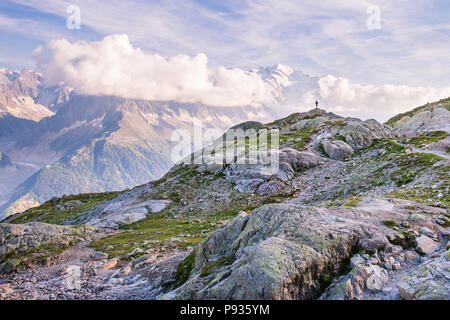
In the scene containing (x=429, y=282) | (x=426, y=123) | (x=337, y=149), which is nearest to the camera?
(x=429, y=282)

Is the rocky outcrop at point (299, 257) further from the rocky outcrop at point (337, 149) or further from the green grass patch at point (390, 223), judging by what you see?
the rocky outcrop at point (337, 149)

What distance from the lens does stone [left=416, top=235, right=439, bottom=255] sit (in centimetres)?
1576

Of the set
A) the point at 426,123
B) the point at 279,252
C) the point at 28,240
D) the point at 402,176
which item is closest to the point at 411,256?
the point at 279,252

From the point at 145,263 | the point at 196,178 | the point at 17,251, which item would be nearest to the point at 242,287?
the point at 145,263

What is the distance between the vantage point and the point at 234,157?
68.9 metres

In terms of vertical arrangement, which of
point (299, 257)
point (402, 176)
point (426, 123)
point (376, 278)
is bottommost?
point (376, 278)

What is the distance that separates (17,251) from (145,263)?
20.3 meters

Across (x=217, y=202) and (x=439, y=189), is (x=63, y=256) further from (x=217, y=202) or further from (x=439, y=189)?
(x=439, y=189)

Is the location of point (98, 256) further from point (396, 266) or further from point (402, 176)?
point (402, 176)

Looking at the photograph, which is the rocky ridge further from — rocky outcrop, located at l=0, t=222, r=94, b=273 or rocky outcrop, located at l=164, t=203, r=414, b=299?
rocky outcrop, located at l=0, t=222, r=94, b=273

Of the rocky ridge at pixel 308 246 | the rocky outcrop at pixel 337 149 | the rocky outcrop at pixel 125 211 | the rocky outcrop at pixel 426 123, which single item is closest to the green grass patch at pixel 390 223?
the rocky ridge at pixel 308 246

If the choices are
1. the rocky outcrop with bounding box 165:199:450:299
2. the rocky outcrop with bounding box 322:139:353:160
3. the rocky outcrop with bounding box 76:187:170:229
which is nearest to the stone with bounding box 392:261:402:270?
the rocky outcrop with bounding box 165:199:450:299

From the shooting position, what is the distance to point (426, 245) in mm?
16156
